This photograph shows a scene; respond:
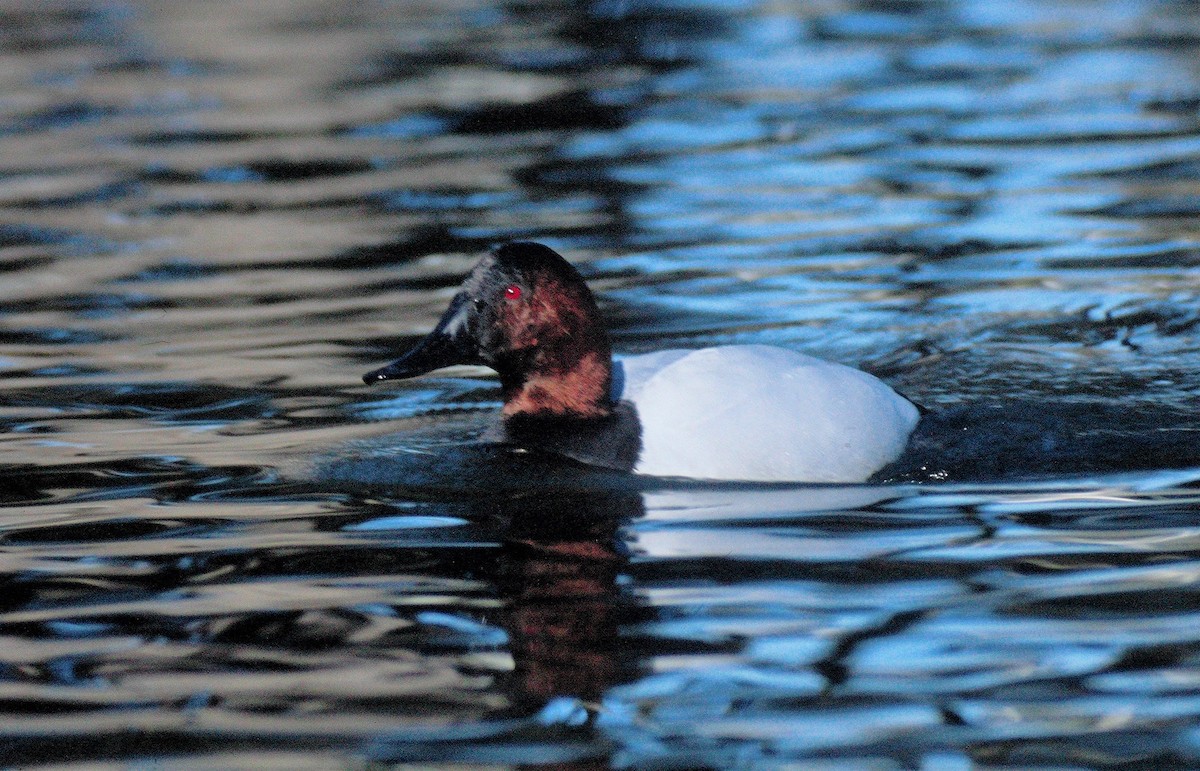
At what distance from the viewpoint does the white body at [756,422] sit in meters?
5.97

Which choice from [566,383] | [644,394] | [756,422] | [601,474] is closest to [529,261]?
[566,383]

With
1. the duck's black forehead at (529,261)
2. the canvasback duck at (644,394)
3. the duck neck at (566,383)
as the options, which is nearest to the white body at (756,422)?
the canvasback duck at (644,394)

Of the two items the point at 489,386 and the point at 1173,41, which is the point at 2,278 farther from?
the point at 1173,41

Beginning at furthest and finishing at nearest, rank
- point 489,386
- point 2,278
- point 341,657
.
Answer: point 2,278 → point 489,386 → point 341,657

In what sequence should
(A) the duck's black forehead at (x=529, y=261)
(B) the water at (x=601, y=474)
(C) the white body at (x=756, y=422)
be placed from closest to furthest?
1. (B) the water at (x=601, y=474)
2. (C) the white body at (x=756, y=422)
3. (A) the duck's black forehead at (x=529, y=261)

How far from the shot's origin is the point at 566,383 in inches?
247

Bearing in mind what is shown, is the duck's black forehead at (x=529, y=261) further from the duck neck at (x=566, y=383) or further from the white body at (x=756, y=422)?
the white body at (x=756, y=422)

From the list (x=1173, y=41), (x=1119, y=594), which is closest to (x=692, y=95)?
(x=1173, y=41)

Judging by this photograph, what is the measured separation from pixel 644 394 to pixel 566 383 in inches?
11.1

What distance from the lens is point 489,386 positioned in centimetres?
773

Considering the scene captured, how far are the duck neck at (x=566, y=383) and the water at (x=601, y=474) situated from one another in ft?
0.83

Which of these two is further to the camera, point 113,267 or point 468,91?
point 468,91

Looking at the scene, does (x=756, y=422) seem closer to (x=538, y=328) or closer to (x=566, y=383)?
(x=566, y=383)

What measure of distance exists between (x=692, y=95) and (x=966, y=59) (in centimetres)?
267
